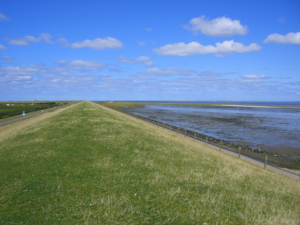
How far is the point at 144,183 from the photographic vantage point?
10.6 m

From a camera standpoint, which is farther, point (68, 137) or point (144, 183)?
point (68, 137)

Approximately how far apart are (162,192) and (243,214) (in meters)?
3.61

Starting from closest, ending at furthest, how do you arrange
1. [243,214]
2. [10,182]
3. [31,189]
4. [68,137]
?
[243,214]
[31,189]
[10,182]
[68,137]

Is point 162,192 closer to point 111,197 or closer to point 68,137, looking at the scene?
point 111,197

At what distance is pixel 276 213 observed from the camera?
895 cm

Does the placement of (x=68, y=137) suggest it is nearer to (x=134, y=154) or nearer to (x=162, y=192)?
(x=134, y=154)

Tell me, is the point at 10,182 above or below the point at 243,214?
above

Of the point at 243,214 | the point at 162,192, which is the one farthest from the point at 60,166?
the point at 243,214

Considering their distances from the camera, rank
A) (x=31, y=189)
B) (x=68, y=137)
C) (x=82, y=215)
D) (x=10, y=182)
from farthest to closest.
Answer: (x=68, y=137)
(x=10, y=182)
(x=31, y=189)
(x=82, y=215)

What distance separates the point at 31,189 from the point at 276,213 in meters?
11.3

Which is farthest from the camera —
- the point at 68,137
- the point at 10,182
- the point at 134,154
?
the point at 68,137

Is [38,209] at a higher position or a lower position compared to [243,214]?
higher

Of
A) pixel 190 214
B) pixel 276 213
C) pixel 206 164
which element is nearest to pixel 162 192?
pixel 190 214

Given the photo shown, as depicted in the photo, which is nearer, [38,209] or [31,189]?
[38,209]
